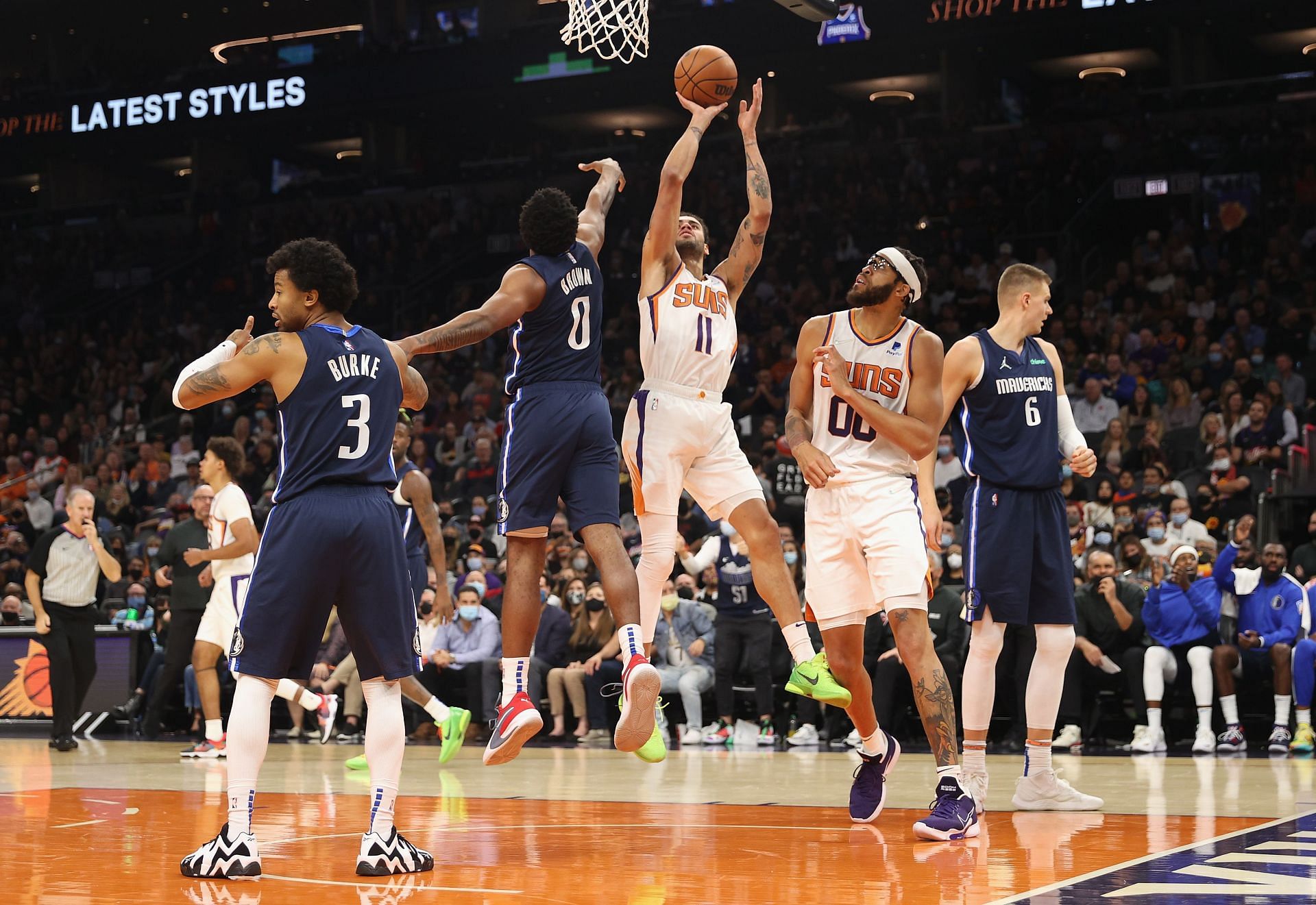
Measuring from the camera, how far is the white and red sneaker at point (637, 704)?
5.95 metres

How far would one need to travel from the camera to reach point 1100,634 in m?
12.1

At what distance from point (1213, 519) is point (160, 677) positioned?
32.4ft

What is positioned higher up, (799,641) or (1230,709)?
(799,641)

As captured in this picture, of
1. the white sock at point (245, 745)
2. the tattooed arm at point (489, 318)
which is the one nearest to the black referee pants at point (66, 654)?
the tattooed arm at point (489, 318)

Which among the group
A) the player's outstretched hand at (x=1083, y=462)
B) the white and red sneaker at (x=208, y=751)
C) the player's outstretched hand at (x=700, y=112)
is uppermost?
the player's outstretched hand at (x=700, y=112)

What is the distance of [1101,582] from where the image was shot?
39.3ft

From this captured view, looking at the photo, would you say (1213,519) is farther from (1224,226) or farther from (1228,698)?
(1224,226)

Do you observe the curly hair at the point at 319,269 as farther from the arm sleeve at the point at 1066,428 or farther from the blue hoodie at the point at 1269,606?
the blue hoodie at the point at 1269,606

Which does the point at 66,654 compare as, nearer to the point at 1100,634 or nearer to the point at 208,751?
the point at 208,751

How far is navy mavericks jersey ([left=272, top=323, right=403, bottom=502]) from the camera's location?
534cm

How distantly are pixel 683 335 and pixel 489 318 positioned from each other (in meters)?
1.04

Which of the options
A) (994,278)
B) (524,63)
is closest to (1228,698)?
(994,278)

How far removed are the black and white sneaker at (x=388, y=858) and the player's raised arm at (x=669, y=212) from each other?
8.58ft

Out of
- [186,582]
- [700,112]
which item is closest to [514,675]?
[700,112]
